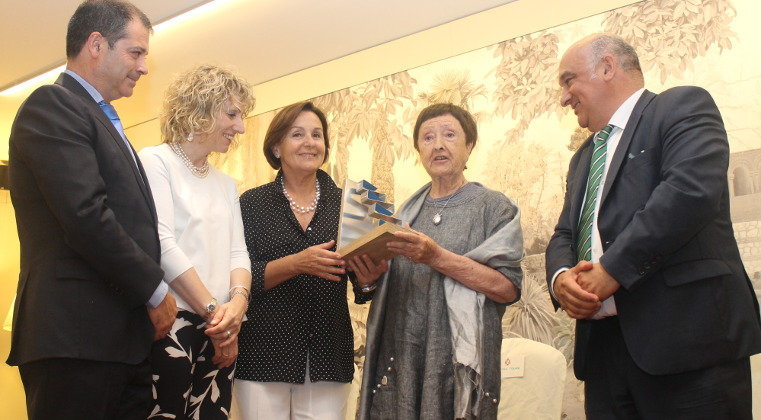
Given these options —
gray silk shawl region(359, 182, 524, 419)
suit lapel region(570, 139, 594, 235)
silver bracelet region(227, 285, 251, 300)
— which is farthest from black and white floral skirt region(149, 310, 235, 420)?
suit lapel region(570, 139, 594, 235)

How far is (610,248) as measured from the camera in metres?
2.09

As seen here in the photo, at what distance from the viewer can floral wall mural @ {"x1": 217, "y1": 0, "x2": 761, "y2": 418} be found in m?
3.21

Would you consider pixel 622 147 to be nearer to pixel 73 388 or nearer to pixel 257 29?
pixel 73 388

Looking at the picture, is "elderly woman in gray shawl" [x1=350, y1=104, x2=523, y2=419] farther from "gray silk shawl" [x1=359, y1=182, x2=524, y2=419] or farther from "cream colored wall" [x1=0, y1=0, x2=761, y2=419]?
"cream colored wall" [x1=0, y1=0, x2=761, y2=419]

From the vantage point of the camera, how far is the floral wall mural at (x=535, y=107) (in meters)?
3.21

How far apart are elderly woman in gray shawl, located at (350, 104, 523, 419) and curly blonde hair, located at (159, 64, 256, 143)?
2.68ft

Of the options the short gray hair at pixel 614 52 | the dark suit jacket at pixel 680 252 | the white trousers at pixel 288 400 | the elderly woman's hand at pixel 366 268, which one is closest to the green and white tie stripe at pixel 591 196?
the dark suit jacket at pixel 680 252

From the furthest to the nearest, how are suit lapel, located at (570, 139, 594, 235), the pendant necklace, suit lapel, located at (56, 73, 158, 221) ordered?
the pendant necklace
suit lapel, located at (570, 139, 594, 235)
suit lapel, located at (56, 73, 158, 221)

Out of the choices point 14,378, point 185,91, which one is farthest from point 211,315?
point 14,378

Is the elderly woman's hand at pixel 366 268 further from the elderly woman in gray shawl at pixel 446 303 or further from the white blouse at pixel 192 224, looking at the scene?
the white blouse at pixel 192 224

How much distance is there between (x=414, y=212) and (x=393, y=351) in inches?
23.0

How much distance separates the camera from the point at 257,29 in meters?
4.61

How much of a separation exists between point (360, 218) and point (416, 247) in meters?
0.30

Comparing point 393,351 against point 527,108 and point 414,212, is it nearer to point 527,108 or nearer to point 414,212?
point 414,212
